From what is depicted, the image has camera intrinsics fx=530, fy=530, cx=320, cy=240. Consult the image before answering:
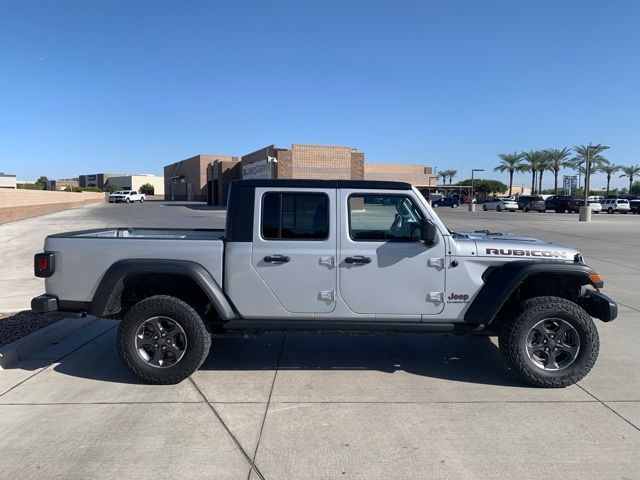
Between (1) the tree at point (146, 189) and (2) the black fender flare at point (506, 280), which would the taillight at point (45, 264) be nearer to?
(2) the black fender flare at point (506, 280)

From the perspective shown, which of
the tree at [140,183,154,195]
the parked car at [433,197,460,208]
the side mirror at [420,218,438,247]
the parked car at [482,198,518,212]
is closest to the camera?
the side mirror at [420,218,438,247]

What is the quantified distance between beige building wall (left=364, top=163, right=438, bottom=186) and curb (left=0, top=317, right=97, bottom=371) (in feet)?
277

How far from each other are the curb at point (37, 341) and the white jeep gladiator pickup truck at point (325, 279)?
1.11 meters

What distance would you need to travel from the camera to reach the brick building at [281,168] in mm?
41875

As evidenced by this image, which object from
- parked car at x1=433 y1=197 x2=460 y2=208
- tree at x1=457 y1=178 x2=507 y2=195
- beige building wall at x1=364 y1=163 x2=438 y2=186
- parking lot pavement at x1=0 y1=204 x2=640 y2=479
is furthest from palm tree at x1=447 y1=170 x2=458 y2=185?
parking lot pavement at x1=0 y1=204 x2=640 y2=479

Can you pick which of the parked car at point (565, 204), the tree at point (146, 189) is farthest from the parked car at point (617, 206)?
the tree at point (146, 189)

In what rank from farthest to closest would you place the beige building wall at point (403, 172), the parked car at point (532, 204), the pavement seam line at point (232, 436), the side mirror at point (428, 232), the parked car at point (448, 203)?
1. the beige building wall at point (403, 172)
2. the parked car at point (448, 203)
3. the parked car at point (532, 204)
4. the side mirror at point (428, 232)
5. the pavement seam line at point (232, 436)

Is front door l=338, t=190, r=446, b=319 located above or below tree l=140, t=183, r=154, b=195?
below

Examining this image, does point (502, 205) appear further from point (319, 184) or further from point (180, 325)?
point (180, 325)

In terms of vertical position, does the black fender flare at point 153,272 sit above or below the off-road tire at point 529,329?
above

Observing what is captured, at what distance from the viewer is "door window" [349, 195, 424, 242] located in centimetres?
487

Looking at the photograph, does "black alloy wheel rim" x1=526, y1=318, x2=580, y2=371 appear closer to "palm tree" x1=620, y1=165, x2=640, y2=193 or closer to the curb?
the curb

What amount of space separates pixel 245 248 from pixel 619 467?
10.8 feet

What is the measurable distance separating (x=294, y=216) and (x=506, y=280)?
6.52 ft
